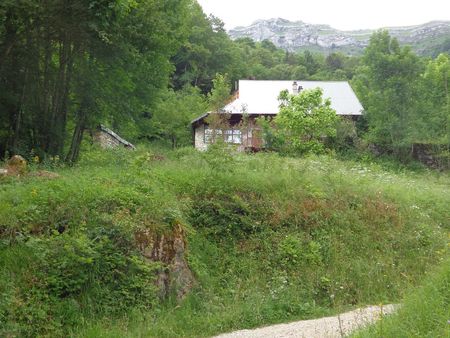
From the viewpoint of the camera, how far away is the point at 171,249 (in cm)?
924

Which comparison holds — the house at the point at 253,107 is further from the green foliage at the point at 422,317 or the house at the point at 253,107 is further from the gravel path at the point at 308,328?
the green foliage at the point at 422,317

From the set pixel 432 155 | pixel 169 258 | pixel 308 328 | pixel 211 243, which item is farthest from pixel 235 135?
pixel 308 328

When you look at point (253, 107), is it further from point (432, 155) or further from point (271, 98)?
point (432, 155)

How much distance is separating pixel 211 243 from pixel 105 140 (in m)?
21.6

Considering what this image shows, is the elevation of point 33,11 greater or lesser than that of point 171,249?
greater

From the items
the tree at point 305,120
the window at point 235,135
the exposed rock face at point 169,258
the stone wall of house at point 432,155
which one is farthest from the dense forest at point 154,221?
the stone wall of house at point 432,155

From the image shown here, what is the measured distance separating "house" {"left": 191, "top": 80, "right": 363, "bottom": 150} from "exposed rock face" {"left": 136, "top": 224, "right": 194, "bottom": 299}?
2437 cm

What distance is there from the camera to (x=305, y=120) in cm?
2720

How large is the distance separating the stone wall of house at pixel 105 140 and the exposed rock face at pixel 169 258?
20828mm

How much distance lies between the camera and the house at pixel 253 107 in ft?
115

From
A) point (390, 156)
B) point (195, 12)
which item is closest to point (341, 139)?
point (390, 156)

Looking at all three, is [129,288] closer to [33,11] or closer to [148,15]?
[33,11]

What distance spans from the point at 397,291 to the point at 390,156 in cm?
2589

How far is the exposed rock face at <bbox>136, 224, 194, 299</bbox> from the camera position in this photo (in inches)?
351
